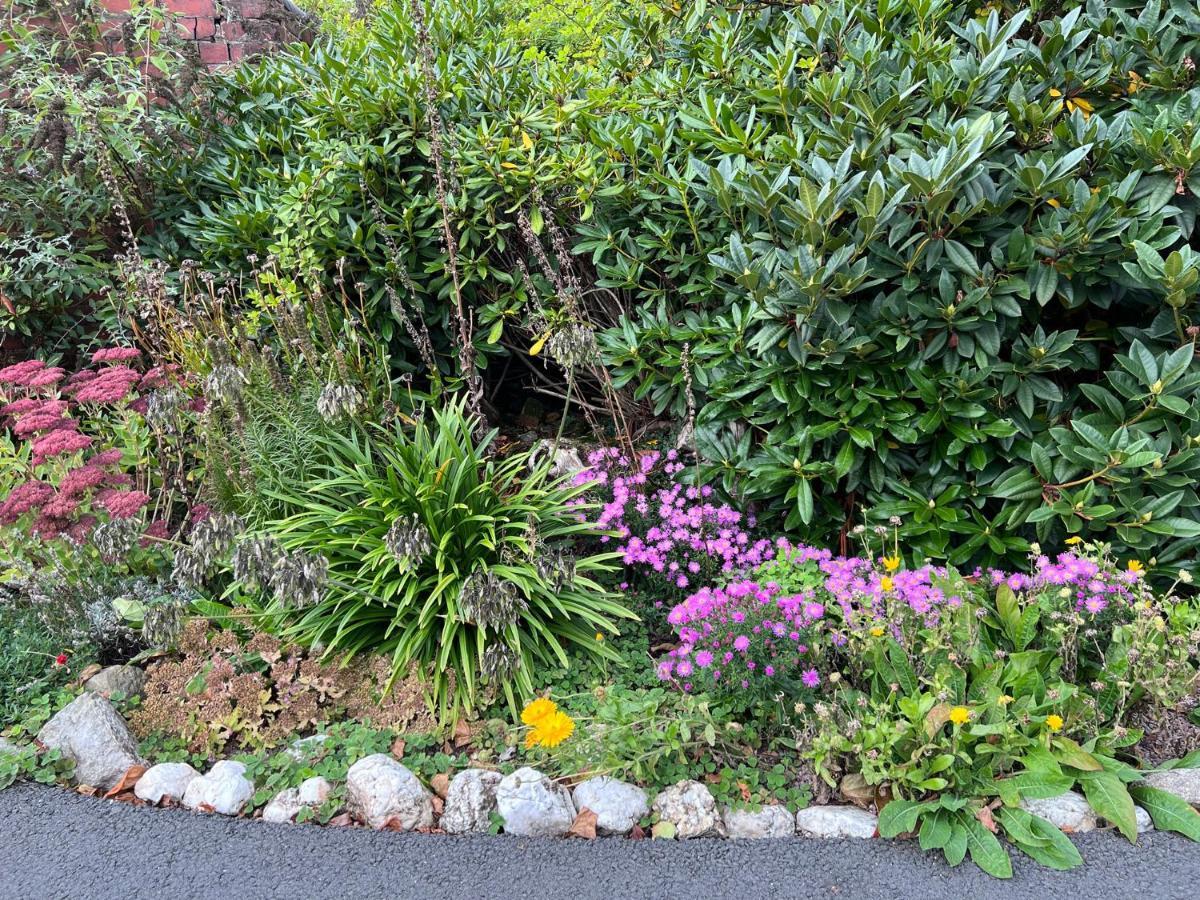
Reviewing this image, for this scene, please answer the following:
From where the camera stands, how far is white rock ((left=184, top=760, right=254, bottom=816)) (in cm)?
249

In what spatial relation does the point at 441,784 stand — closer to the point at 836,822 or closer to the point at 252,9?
the point at 836,822

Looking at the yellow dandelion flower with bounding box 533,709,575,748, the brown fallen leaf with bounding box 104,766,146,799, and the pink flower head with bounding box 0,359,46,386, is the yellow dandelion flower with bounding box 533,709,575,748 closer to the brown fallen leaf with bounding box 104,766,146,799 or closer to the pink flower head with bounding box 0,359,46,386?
the brown fallen leaf with bounding box 104,766,146,799

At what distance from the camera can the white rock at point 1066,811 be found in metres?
2.31

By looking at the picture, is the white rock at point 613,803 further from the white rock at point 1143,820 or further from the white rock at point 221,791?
the white rock at point 1143,820

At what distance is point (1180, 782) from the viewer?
2393 mm

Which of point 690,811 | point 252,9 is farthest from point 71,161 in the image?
point 690,811

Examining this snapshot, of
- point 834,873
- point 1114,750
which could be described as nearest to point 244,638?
point 834,873

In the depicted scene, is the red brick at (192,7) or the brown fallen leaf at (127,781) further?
the red brick at (192,7)

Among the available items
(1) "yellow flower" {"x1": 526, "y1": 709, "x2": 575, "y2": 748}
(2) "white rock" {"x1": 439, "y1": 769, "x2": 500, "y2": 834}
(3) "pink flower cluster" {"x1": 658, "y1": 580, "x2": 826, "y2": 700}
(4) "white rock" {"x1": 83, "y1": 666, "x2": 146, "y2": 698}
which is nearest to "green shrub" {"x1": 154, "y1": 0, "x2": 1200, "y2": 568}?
(3) "pink flower cluster" {"x1": 658, "y1": 580, "x2": 826, "y2": 700}

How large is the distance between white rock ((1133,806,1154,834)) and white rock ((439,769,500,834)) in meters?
1.77

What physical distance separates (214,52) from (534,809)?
17.4ft

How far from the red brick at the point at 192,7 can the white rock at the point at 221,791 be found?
4.92 m

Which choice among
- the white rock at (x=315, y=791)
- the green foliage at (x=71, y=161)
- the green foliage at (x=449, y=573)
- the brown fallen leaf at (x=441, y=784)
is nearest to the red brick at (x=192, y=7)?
the green foliage at (x=71, y=161)

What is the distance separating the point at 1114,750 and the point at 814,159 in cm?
212
